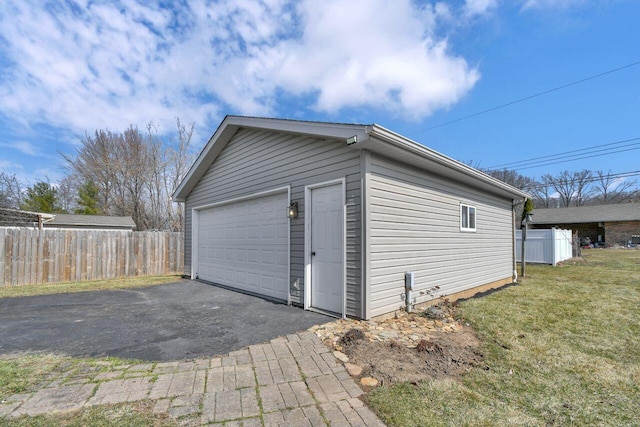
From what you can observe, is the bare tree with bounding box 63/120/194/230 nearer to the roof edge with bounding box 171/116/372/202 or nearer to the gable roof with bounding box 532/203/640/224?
the roof edge with bounding box 171/116/372/202

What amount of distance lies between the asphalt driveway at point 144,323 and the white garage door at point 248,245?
498 mm

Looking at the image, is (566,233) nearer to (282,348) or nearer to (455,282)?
(455,282)

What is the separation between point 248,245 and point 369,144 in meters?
4.02

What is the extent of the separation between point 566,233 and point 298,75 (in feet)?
52.7

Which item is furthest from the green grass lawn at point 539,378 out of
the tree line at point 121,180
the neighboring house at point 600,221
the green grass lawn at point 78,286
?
the neighboring house at point 600,221

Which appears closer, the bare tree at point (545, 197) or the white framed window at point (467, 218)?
the white framed window at point (467, 218)

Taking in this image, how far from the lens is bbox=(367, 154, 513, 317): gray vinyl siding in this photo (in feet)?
15.1

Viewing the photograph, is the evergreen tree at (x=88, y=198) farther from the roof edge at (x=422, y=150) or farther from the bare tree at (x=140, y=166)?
the roof edge at (x=422, y=150)

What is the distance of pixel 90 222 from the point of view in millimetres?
17594

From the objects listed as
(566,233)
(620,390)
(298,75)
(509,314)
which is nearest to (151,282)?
(298,75)

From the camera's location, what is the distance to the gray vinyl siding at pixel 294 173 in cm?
454

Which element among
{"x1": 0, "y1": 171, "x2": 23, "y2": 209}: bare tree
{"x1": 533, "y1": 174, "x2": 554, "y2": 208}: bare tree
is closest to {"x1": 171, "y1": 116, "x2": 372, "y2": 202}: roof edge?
{"x1": 0, "y1": 171, "x2": 23, "y2": 209}: bare tree

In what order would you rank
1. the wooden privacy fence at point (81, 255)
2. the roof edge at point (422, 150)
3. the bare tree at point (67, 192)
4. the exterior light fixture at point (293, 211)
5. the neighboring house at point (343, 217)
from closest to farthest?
the roof edge at point (422, 150)
the neighboring house at point (343, 217)
the exterior light fixture at point (293, 211)
the wooden privacy fence at point (81, 255)
the bare tree at point (67, 192)

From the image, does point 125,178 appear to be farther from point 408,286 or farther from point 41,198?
point 408,286
